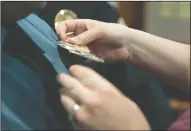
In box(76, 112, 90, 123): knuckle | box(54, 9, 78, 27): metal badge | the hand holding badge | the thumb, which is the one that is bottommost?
box(76, 112, 90, 123): knuckle

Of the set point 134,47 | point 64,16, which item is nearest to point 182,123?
point 134,47

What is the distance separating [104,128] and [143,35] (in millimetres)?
179

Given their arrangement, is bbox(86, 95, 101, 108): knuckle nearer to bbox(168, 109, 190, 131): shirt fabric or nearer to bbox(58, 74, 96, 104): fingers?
bbox(58, 74, 96, 104): fingers

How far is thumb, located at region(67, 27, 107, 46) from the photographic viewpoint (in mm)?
605

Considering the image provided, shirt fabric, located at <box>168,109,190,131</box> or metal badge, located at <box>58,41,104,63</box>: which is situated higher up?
metal badge, located at <box>58,41,104,63</box>

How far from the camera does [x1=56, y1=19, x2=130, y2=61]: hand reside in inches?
23.9

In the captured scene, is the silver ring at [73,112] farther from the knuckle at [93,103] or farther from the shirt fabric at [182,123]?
the shirt fabric at [182,123]

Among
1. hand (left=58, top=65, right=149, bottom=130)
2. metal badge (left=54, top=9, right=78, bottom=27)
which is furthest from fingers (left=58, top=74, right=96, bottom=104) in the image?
metal badge (left=54, top=9, right=78, bottom=27)

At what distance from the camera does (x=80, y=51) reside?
611 mm

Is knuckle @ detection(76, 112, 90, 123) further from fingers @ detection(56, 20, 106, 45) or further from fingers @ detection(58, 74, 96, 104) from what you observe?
fingers @ detection(56, 20, 106, 45)

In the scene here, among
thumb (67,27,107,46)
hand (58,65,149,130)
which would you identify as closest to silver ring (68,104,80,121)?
hand (58,65,149,130)

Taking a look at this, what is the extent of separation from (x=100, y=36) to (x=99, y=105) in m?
0.13

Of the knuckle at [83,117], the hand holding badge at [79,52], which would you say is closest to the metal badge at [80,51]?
the hand holding badge at [79,52]

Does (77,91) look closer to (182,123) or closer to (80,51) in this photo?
(80,51)
